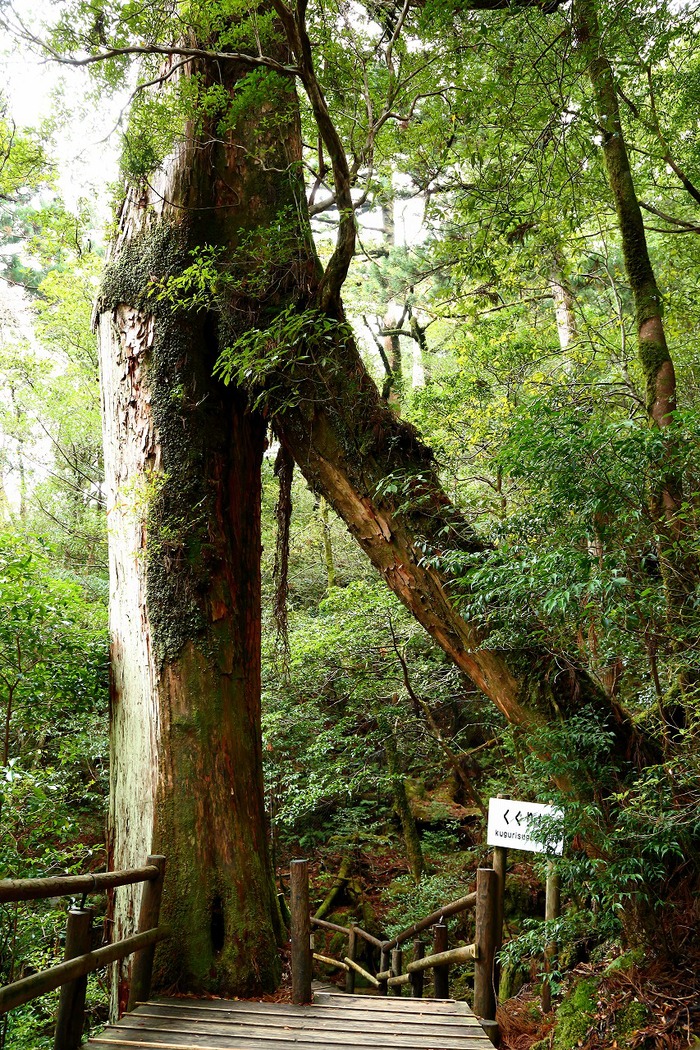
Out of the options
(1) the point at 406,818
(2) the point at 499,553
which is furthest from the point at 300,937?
(1) the point at 406,818

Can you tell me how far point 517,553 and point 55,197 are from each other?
609cm

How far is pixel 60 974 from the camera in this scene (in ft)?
8.57

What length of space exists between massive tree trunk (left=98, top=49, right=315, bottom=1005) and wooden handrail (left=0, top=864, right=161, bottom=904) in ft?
2.87

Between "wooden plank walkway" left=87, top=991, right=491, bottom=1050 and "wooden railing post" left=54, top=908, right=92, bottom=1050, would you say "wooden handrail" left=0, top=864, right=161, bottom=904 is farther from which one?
"wooden plank walkway" left=87, top=991, right=491, bottom=1050

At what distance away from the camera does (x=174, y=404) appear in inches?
207

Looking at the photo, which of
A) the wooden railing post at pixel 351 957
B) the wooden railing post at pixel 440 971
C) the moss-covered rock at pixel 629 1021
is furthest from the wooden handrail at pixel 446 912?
the wooden railing post at pixel 351 957

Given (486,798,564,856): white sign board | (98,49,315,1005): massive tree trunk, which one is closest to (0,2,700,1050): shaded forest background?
(486,798,564,856): white sign board

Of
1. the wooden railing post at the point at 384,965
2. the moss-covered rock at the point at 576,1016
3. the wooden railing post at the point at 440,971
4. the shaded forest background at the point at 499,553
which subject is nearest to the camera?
the shaded forest background at the point at 499,553

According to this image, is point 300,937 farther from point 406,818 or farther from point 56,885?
point 406,818

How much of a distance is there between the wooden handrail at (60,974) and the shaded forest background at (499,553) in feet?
2.02

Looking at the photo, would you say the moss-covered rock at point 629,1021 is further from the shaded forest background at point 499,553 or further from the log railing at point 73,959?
the log railing at point 73,959

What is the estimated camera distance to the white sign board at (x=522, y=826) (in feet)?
13.1

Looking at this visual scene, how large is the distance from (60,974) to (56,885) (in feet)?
1.00

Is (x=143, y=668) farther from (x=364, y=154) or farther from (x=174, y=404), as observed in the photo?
(x=364, y=154)
